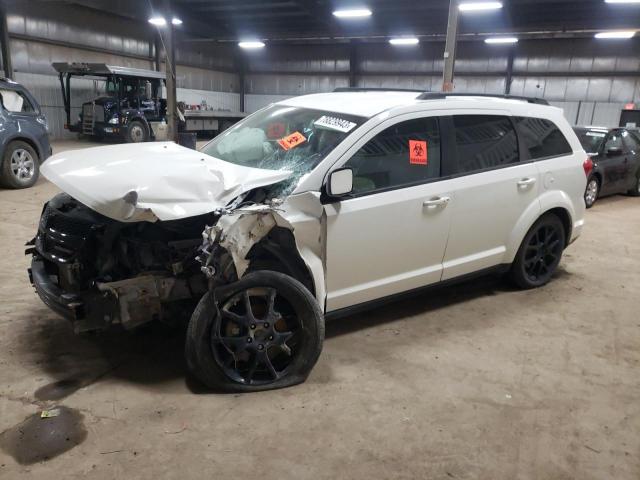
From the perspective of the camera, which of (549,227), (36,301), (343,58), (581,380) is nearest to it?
(581,380)

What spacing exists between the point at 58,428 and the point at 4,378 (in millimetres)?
665

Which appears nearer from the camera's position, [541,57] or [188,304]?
[188,304]

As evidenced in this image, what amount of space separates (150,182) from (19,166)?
22.1 feet

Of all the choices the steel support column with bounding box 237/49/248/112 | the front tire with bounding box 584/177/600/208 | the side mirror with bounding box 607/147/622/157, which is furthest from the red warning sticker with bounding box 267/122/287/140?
the steel support column with bounding box 237/49/248/112

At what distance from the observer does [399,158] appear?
321cm

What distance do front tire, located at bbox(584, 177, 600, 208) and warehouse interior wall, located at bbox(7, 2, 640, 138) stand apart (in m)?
12.6

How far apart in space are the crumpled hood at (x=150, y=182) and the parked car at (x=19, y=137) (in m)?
5.62

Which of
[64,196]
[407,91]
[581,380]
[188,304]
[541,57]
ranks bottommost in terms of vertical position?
[581,380]

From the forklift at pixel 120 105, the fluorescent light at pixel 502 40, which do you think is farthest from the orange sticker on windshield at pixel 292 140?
the fluorescent light at pixel 502 40

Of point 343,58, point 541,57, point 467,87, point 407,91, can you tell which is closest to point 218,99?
point 343,58

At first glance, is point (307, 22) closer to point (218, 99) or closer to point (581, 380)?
point (218, 99)

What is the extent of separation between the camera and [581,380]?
304cm

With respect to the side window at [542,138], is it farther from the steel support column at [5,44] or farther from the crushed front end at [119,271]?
the steel support column at [5,44]

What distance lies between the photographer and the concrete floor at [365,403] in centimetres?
223
